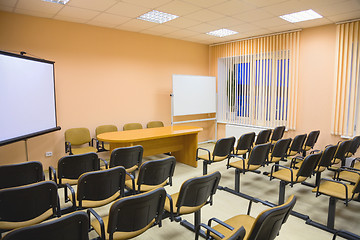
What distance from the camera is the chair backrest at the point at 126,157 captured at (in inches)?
130

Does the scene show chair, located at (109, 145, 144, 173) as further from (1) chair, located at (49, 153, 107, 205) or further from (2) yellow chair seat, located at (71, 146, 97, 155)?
(2) yellow chair seat, located at (71, 146, 97, 155)

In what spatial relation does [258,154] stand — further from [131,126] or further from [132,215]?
[131,126]

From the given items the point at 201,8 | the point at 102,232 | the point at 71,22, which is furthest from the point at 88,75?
the point at 102,232

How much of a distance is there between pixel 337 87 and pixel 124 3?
481cm

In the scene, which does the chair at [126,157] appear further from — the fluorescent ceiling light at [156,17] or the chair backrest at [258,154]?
the fluorescent ceiling light at [156,17]

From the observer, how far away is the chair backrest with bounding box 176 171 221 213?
7.18 feet

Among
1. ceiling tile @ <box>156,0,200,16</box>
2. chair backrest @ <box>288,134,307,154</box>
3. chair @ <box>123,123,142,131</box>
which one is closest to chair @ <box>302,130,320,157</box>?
chair backrest @ <box>288,134,307,154</box>

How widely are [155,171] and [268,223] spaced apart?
1535 mm

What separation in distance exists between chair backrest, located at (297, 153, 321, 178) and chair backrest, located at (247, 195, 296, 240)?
5.21 feet

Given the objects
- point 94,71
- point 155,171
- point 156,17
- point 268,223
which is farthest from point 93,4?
point 268,223

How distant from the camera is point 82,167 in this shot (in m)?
3.07

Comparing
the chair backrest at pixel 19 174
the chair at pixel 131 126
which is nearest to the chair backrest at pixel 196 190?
the chair backrest at pixel 19 174

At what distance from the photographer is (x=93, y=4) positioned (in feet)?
13.8

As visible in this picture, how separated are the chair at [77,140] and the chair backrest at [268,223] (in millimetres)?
4270
